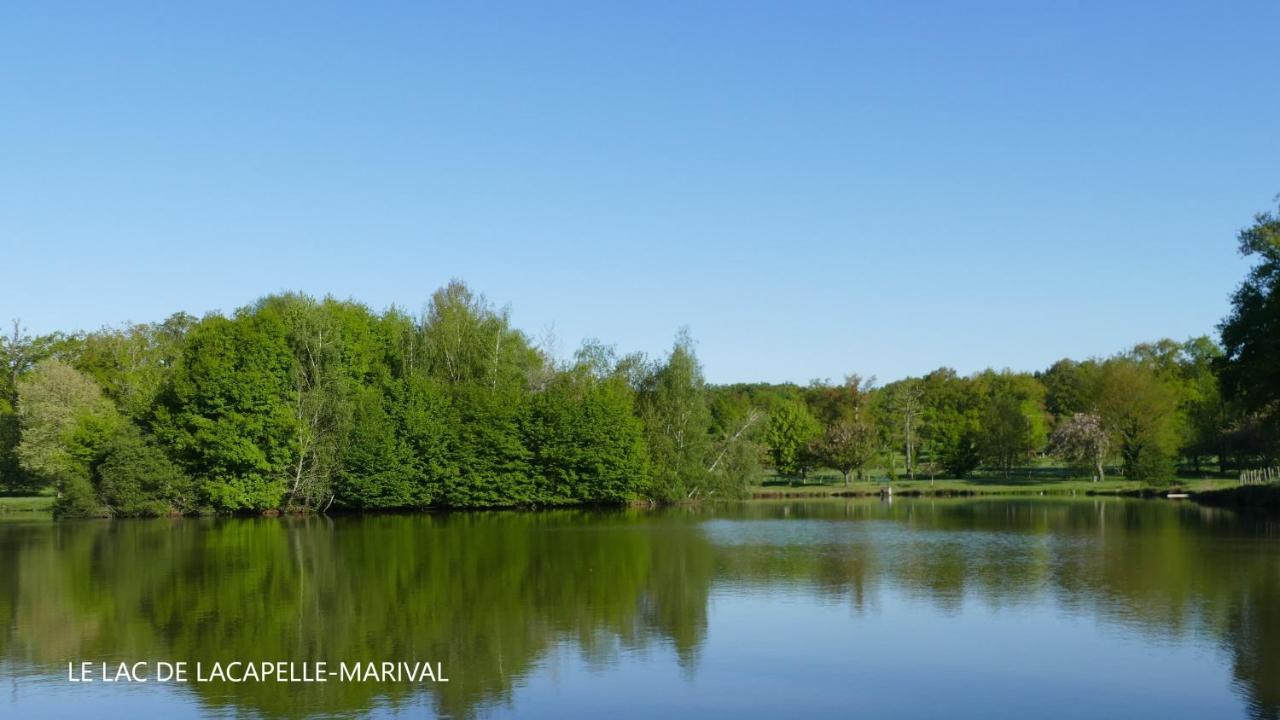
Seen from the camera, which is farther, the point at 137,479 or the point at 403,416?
the point at 403,416

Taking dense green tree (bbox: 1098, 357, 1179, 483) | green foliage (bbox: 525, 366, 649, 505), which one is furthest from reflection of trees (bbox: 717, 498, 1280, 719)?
dense green tree (bbox: 1098, 357, 1179, 483)

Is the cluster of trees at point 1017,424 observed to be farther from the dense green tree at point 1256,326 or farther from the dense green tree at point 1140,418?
the dense green tree at point 1256,326

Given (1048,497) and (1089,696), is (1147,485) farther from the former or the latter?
(1089,696)

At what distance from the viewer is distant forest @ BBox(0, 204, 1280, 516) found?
57.2m

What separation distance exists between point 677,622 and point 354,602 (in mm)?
8016

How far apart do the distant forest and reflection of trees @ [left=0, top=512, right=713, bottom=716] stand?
14662mm

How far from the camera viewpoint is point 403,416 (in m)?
62.8

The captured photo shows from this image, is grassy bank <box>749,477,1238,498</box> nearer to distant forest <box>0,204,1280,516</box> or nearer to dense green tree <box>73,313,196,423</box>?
distant forest <box>0,204,1280,516</box>

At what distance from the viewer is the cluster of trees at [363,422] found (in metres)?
57.8

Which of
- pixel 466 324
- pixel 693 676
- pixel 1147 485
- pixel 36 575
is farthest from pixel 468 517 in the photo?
pixel 1147 485

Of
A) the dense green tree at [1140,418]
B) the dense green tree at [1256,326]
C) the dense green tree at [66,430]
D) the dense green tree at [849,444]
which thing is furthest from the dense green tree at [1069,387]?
the dense green tree at [66,430]

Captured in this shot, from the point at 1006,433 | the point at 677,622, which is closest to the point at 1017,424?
the point at 1006,433

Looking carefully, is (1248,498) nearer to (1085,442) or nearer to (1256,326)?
(1256,326)

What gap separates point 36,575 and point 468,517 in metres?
28.3
